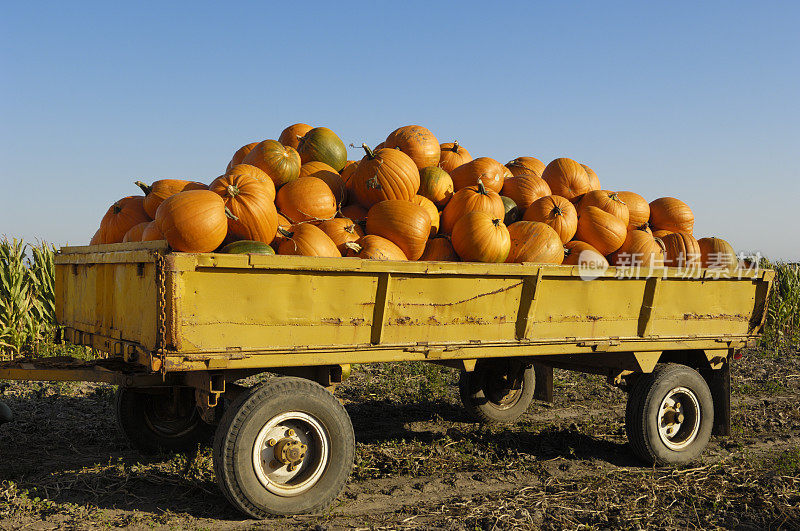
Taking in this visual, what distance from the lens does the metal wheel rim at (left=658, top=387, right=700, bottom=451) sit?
6.07 m

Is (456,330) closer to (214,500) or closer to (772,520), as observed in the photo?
(214,500)

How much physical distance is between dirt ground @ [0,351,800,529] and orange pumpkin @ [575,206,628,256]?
6.49ft

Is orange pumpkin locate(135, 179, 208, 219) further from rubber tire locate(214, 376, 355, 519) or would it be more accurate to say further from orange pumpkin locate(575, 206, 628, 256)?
orange pumpkin locate(575, 206, 628, 256)

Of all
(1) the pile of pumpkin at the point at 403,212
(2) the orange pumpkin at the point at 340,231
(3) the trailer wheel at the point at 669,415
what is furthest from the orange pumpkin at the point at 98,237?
(3) the trailer wheel at the point at 669,415

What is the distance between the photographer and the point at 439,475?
17.7ft

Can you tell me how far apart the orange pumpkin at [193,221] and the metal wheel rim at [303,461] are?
128 centimetres

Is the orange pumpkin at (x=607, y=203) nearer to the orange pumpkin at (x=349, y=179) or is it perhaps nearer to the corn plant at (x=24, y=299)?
the orange pumpkin at (x=349, y=179)

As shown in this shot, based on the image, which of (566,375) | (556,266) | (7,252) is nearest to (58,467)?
(556,266)

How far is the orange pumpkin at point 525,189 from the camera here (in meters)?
6.59

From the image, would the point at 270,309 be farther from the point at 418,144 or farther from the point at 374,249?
the point at 418,144

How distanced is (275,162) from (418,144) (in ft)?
5.23

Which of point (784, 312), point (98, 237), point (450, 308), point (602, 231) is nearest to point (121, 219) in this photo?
point (98, 237)

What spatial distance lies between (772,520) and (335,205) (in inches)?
159

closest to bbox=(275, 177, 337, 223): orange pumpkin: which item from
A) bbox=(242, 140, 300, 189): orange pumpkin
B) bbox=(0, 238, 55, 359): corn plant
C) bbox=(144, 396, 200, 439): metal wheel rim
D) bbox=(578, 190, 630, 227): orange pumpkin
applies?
bbox=(242, 140, 300, 189): orange pumpkin
